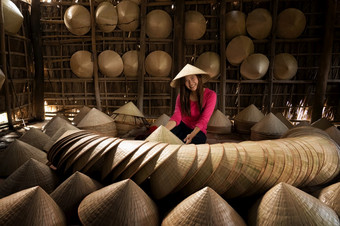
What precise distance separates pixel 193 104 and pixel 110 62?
8.69 feet

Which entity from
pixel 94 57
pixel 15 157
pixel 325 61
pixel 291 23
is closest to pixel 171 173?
pixel 15 157

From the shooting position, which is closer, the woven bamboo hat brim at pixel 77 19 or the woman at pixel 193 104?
the woman at pixel 193 104

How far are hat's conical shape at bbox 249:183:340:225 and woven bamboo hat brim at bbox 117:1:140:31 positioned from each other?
415 centimetres

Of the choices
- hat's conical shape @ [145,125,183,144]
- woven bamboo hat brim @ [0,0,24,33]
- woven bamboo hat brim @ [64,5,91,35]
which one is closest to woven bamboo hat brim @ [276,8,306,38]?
hat's conical shape @ [145,125,183,144]

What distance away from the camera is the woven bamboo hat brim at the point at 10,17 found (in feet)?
11.9

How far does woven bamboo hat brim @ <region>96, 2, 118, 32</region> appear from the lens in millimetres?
4203

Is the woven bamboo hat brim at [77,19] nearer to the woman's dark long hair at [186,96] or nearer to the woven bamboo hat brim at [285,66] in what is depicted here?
the woman's dark long hair at [186,96]

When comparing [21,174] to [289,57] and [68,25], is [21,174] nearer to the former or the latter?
[68,25]

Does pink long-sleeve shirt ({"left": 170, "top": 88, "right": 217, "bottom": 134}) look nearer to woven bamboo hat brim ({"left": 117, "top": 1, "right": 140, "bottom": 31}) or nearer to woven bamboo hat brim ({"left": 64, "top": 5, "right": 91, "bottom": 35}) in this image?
woven bamboo hat brim ({"left": 117, "top": 1, "right": 140, "bottom": 31})

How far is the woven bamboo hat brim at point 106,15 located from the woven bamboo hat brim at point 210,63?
6.21 feet

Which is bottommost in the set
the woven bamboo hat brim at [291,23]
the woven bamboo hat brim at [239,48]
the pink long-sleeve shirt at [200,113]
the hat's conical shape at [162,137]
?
the hat's conical shape at [162,137]

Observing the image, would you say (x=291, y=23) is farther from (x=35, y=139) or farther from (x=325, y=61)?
(x=35, y=139)

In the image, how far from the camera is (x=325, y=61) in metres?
4.09

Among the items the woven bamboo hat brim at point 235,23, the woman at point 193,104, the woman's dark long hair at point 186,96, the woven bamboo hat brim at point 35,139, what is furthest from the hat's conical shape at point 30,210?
the woven bamboo hat brim at point 235,23
